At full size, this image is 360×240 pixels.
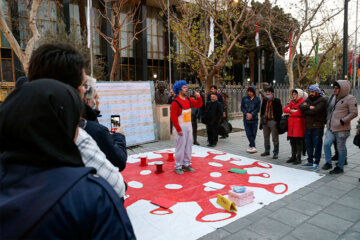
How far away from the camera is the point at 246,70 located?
35.1m

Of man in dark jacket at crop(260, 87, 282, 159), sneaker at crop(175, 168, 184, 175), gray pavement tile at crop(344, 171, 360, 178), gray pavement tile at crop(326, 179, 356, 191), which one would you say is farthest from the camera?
man in dark jacket at crop(260, 87, 282, 159)

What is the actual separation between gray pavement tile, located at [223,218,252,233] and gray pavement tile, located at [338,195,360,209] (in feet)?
5.57

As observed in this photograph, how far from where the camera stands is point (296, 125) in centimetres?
620

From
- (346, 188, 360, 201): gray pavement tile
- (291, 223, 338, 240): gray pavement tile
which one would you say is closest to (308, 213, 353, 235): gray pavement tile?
(291, 223, 338, 240): gray pavement tile

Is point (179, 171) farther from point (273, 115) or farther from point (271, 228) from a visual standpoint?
point (273, 115)

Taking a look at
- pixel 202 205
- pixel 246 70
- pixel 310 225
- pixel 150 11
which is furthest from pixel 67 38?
pixel 246 70

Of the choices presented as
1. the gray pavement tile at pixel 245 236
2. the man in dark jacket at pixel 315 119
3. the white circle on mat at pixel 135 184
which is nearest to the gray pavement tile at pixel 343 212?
the gray pavement tile at pixel 245 236

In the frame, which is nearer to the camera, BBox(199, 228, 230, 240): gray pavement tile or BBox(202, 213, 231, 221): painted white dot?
BBox(199, 228, 230, 240): gray pavement tile

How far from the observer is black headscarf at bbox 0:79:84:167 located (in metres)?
0.89

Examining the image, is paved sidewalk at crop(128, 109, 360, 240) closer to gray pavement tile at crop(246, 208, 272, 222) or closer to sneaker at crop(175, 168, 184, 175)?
gray pavement tile at crop(246, 208, 272, 222)

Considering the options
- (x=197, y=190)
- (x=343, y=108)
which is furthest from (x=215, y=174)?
(x=343, y=108)

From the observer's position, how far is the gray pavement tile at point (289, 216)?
3.55m

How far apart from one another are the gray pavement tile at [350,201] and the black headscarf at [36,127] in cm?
443

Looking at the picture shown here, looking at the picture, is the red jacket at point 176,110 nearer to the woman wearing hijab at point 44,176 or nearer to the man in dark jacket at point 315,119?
the man in dark jacket at point 315,119
